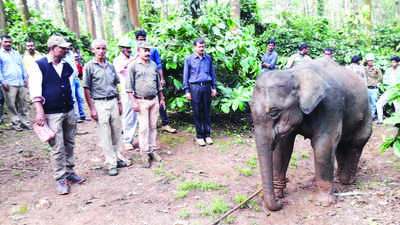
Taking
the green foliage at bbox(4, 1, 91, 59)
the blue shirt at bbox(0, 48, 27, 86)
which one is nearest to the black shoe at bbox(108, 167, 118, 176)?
the blue shirt at bbox(0, 48, 27, 86)

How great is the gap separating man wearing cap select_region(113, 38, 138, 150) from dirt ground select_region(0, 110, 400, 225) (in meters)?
0.37

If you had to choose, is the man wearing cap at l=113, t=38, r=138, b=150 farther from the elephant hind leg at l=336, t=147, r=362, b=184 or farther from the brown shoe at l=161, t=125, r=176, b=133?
the elephant hind leg at l=336, t=147, r=362, b=184

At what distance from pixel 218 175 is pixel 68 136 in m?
2.56

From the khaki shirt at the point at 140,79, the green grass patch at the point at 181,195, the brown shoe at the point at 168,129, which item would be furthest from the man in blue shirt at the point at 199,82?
the green grass patch at the point at 181,195

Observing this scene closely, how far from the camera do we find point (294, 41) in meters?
13.3

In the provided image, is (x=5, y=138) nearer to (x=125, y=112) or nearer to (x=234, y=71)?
(x=125, y=112)

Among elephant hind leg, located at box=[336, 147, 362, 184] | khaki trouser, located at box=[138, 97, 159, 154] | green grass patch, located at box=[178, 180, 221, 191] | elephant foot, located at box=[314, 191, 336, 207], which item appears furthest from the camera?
khaki trouser, located at box=[138, 97, 159, 154]

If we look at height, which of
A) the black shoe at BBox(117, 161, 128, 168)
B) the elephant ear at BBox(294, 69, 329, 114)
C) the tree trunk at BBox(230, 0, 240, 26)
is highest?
the tree trunk at BBox(230, 0, 240, 26)

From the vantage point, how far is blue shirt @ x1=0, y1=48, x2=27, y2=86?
7.26 meters

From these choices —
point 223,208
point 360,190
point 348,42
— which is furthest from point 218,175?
point 348,42

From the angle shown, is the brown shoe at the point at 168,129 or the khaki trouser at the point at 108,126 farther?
the brown shoe at the point at 168,129

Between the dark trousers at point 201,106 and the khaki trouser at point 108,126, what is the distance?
1.90 m

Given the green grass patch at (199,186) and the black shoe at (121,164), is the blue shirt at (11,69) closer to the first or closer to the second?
the black shoe at (121,164)

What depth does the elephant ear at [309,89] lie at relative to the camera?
3.82m
